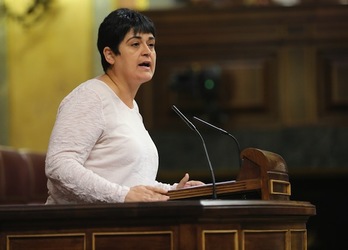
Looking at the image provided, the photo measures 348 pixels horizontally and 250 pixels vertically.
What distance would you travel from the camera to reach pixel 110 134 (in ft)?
10.2

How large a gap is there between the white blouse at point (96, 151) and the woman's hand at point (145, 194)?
2 cm

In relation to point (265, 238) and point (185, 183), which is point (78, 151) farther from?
point (265, 238)

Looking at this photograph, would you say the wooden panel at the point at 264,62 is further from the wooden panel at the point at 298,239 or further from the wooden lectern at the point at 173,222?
the wooden lectern at the point at 173,222

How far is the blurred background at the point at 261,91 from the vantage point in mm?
6762

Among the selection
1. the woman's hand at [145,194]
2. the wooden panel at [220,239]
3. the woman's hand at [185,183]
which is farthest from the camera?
the woman's hand at [185,183]

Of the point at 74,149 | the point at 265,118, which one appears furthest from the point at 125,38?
the point at 265,118

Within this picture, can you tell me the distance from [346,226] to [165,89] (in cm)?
165

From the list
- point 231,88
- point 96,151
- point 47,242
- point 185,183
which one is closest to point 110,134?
point 96,151

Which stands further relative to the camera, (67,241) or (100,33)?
(100,33)

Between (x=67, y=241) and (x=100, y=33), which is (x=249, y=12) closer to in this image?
(x=100, y=33)

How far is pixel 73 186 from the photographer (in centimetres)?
295

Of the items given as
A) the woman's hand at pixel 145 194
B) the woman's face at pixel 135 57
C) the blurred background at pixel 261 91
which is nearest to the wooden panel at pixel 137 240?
the woman's hand at pixel 145 194

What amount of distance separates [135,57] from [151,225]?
74 cm

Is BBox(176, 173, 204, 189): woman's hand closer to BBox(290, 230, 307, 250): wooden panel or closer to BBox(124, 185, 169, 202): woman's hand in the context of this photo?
BBox(124, 185, 169, 202): woman's hand
